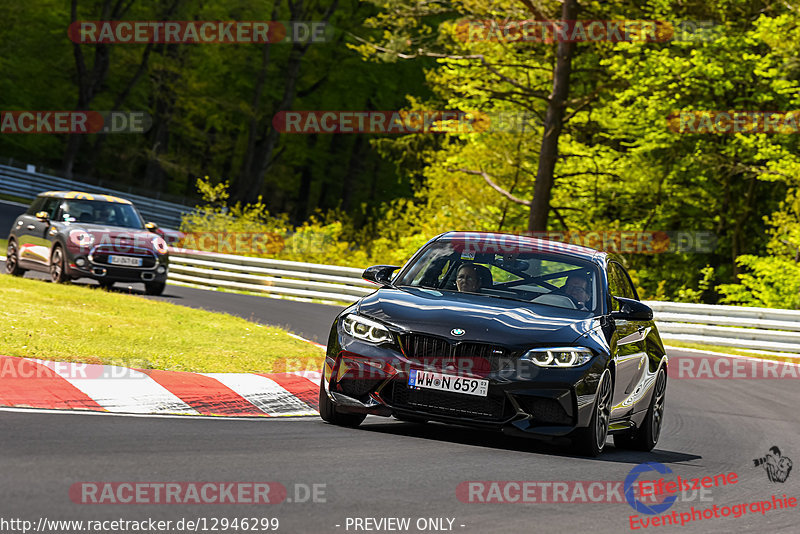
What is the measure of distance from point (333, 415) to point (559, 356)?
70.6 inches

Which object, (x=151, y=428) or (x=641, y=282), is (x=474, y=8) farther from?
(x=151, y=428)

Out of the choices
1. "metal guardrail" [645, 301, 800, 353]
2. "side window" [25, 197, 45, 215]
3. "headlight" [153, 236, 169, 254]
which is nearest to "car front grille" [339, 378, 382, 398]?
"headlight" [153, 236, 169, 254]

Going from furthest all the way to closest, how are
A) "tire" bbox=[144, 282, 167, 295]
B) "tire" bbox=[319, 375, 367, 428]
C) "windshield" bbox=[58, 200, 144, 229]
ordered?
"tire" bbox=[144, 282, 167, 295] → "windshield" bbox=[58, 200, 144, 229] → "tire" bbox=[319, 375, 367, 428]

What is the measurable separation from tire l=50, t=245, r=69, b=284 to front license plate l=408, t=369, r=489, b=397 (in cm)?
1350

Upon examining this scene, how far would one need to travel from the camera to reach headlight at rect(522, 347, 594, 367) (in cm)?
782

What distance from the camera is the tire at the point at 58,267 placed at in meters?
20.0

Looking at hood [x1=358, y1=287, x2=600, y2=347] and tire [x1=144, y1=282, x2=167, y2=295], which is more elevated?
hood [x1=358, y1=287, x2=600, y2=347]

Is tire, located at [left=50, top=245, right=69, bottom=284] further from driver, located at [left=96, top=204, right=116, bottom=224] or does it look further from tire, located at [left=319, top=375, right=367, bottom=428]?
tire, located at [left=319, top=375, right=367, bottom=428]

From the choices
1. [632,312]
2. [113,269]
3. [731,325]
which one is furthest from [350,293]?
[632,312]

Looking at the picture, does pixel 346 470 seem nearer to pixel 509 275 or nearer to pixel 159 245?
pixel 509 275

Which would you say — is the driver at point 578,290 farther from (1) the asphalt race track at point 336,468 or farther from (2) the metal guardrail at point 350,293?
(2) the metal guardrail at point 350,293

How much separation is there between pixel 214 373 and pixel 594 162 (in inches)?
936

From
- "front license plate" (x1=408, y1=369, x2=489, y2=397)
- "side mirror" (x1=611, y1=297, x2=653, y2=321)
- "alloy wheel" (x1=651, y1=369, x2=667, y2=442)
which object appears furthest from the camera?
"alloy wheel" (x1=651, y1=369, x2=667, y2=442)

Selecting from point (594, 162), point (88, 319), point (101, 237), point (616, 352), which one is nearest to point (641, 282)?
point (594, 162)
